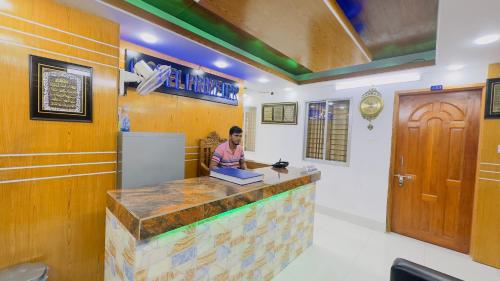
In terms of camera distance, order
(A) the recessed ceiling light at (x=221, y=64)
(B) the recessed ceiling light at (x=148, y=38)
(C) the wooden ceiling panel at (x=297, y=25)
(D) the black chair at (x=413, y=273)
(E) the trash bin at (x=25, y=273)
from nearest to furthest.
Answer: (D) the black chair at (x=413, y=273), (E) the trash bin at (x=25, y=273), (C) the wooden ceiling panel at (x=297, y=25), (B) the recessed ceiling light at (x=148, y=38), (A) the recessed ceiling light at (x=221, y=64)

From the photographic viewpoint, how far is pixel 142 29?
2182 millimetres

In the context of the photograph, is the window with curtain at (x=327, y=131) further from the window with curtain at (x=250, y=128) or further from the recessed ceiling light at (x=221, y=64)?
the recessed ceiling light at (x=221, y=64)

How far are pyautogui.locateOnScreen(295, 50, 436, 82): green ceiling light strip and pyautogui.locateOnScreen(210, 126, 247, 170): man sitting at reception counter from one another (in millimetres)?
2175

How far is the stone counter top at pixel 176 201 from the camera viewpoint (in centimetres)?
115

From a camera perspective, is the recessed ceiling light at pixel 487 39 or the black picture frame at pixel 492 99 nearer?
the recessed ceiling light at pixel 487 39

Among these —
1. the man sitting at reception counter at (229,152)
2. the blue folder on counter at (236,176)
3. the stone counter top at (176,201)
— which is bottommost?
the stone counter top at (176,201)

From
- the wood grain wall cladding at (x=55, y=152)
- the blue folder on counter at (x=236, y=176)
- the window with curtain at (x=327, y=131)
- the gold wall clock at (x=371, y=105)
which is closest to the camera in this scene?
the wood grain wall cladding at (x=55, y=152)

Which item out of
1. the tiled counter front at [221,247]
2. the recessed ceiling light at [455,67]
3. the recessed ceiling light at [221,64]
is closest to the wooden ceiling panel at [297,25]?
the recessed ceiling light at [221,64]

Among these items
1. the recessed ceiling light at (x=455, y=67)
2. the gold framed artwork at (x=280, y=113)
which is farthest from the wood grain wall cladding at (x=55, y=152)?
the recessed ceiling light at (x=455, y=67)

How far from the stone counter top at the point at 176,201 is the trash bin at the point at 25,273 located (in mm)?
682

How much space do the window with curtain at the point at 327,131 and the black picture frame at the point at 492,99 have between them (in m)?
1.76

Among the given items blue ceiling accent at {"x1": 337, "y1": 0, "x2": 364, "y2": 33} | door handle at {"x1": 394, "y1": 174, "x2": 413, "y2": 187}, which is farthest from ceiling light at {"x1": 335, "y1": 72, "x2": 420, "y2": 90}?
door handle at {"x1": 394, "y1": 174, "x2": 413, "y2": 187}

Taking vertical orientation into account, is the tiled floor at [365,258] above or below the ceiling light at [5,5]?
below

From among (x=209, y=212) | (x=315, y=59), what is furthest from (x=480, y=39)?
(x=209, y=212)
